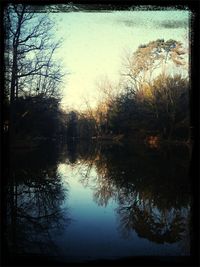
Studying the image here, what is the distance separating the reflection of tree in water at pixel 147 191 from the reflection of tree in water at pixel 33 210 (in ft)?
2.75

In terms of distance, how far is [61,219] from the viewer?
474 cm

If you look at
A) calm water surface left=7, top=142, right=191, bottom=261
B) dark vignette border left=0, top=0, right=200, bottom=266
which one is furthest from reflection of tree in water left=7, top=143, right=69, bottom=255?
dark vignette border left=0, top=0, right=200, bottom=266

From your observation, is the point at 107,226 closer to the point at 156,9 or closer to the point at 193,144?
the point at 193,144

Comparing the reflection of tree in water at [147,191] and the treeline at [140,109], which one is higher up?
the treeline at [140,109]

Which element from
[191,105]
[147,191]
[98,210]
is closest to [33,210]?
[98,210]

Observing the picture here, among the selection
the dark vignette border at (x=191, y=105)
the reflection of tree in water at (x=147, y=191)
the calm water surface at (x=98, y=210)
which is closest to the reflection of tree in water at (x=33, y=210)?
the calm water surface at (x=98, y=210)

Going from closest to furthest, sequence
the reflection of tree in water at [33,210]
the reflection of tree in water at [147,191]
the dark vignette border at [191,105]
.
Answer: the dark vignette border at [191,105] < the reflection of tree in water at [33,210] < the reflection of tree in water at [147,191]

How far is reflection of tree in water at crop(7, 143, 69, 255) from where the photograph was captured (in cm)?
325

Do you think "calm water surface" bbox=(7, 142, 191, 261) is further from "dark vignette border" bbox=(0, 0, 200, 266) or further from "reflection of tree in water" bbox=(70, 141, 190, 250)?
"dark vignette border" bbox=(0, 0, 200, 266)

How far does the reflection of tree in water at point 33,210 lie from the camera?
3.25 metres

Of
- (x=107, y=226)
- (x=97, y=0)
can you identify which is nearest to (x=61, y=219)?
(x=107, y=226)

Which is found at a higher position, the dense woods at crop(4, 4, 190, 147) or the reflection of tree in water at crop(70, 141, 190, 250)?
the dense woods at crop(4, 4, 190, 147)

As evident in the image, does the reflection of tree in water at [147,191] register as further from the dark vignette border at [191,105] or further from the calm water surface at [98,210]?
the dark vignette border at [191,105]

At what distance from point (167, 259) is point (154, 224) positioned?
2.11 meters
